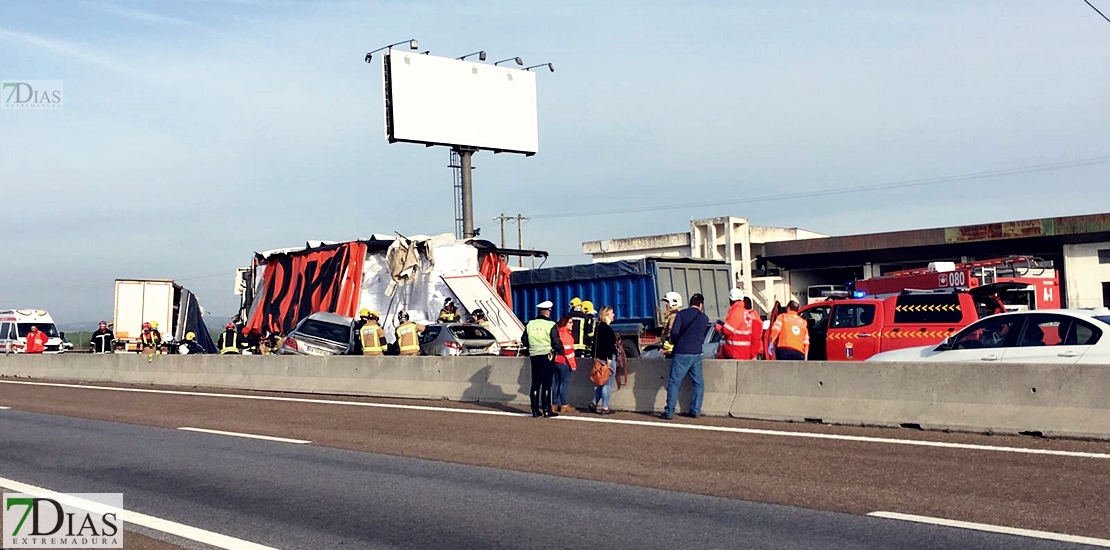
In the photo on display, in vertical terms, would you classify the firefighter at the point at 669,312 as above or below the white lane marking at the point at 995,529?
above

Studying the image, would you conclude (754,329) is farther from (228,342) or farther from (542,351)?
(228,342)

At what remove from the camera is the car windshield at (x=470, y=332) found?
2159 cm

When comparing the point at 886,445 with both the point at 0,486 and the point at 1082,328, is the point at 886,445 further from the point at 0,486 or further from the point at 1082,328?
the point at 0,486

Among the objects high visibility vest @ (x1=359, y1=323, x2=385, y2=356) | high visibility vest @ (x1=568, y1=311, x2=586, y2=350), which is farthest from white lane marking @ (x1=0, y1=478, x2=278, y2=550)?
high visibility vest @ (x1=359, y1=323, x2=385, y2=356)

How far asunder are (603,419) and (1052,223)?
33656 millimetres

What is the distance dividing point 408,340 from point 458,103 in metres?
20.5

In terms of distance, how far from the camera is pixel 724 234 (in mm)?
51094

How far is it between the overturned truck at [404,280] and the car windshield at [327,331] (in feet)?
10.1

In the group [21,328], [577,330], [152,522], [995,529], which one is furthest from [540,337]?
[21,328]

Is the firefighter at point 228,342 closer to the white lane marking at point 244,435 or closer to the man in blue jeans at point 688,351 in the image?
the white lane marking at point 244,435

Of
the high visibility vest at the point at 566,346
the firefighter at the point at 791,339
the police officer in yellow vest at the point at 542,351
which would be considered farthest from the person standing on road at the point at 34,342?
the firefighter at the point at 791,339

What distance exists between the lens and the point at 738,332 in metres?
14.6

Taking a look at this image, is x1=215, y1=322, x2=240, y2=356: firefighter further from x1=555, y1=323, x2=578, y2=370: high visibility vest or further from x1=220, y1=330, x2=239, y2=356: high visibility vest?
x1=555, y1=323, x2=578, y2=370: high visibility vest

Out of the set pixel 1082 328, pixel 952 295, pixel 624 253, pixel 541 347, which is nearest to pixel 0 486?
pixel 541 347
